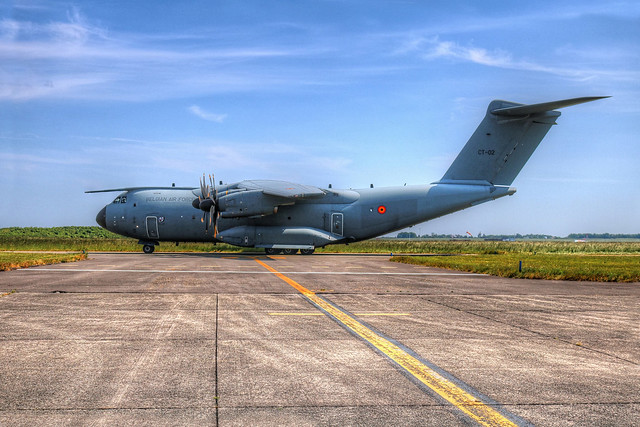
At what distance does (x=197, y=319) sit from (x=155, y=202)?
98.0 feet

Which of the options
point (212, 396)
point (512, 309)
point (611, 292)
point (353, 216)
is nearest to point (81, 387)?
point (212, 396)

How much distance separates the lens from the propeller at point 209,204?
3594 centimetres

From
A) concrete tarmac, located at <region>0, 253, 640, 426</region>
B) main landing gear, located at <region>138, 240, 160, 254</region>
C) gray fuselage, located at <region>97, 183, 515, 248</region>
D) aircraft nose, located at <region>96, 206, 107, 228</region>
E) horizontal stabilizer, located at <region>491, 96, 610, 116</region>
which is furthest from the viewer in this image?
main landing gear, located at <region>138, 240, 160, 254</region>

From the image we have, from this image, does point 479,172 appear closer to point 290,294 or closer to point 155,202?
point 155,202

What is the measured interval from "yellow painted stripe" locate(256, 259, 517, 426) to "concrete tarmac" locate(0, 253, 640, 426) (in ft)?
0.16

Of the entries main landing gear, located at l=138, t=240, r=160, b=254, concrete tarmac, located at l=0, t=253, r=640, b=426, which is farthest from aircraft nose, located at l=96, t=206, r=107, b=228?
concrete tarmac, located at l=0, t=253, r=640, b=426

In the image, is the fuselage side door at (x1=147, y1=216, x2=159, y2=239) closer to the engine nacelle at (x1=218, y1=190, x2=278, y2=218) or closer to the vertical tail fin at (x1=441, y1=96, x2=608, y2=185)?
the engine nacelle at (x1=218, y1=190, x2=278, y2=218)

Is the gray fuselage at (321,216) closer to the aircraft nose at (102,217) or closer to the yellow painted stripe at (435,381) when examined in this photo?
the aircraft nose at (102,217)

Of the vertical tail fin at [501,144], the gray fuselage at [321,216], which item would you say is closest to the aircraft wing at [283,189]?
the gray fuselage at [321,216]

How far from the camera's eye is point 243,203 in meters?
35.3

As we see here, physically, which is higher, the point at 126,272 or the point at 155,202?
the point at 155,202

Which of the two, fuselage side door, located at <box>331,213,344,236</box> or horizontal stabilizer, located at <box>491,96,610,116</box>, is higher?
horizontal stabilizer, located at <box>491,96,610,116</box>

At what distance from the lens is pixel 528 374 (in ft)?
20.5

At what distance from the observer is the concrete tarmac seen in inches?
191
